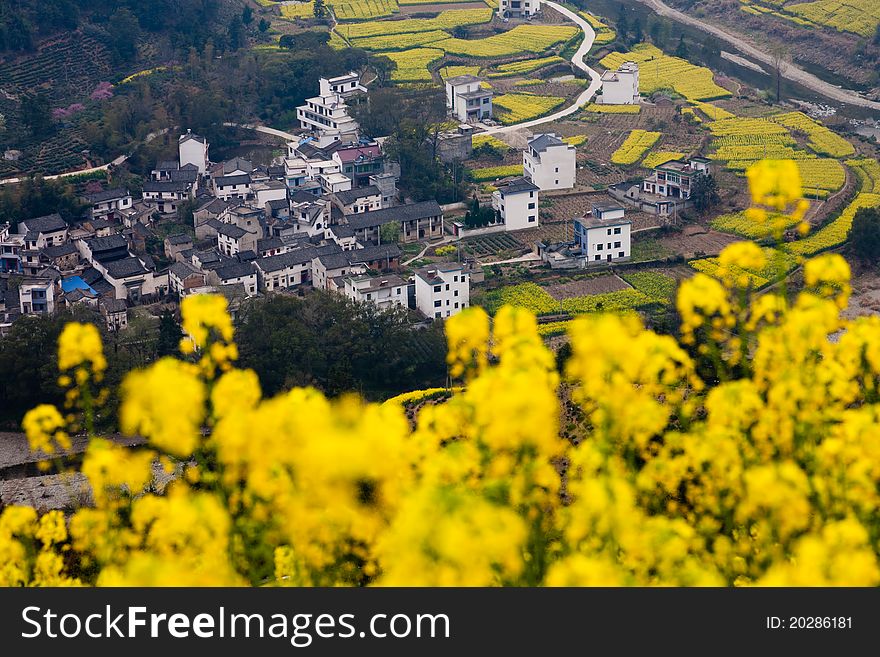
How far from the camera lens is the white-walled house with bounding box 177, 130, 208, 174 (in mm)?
25406

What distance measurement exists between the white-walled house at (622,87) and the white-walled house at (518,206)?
876 centimetres

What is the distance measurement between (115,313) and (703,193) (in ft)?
37.7

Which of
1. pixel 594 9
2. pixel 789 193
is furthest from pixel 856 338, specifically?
pixel 594 9

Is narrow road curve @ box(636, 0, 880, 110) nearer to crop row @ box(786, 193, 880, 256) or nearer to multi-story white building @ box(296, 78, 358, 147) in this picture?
crop row @ box(786, 193, 880, 256)

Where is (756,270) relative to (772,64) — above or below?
above

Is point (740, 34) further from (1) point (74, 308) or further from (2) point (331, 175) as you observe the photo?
(1) point (74, 308)

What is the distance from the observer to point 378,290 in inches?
750

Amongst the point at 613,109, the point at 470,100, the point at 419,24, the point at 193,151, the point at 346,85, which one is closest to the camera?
the point at 193,151

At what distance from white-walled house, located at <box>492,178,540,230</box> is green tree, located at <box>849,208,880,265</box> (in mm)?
5811

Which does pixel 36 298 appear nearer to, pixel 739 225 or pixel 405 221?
pixel 405 221

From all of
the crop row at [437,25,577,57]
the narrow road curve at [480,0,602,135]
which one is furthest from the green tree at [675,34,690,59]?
the crop row at [437,25,577,57]

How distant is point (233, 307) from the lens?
18.9 m

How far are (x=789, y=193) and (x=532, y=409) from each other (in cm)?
245

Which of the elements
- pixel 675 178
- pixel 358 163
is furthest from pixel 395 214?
pixel 675 178
